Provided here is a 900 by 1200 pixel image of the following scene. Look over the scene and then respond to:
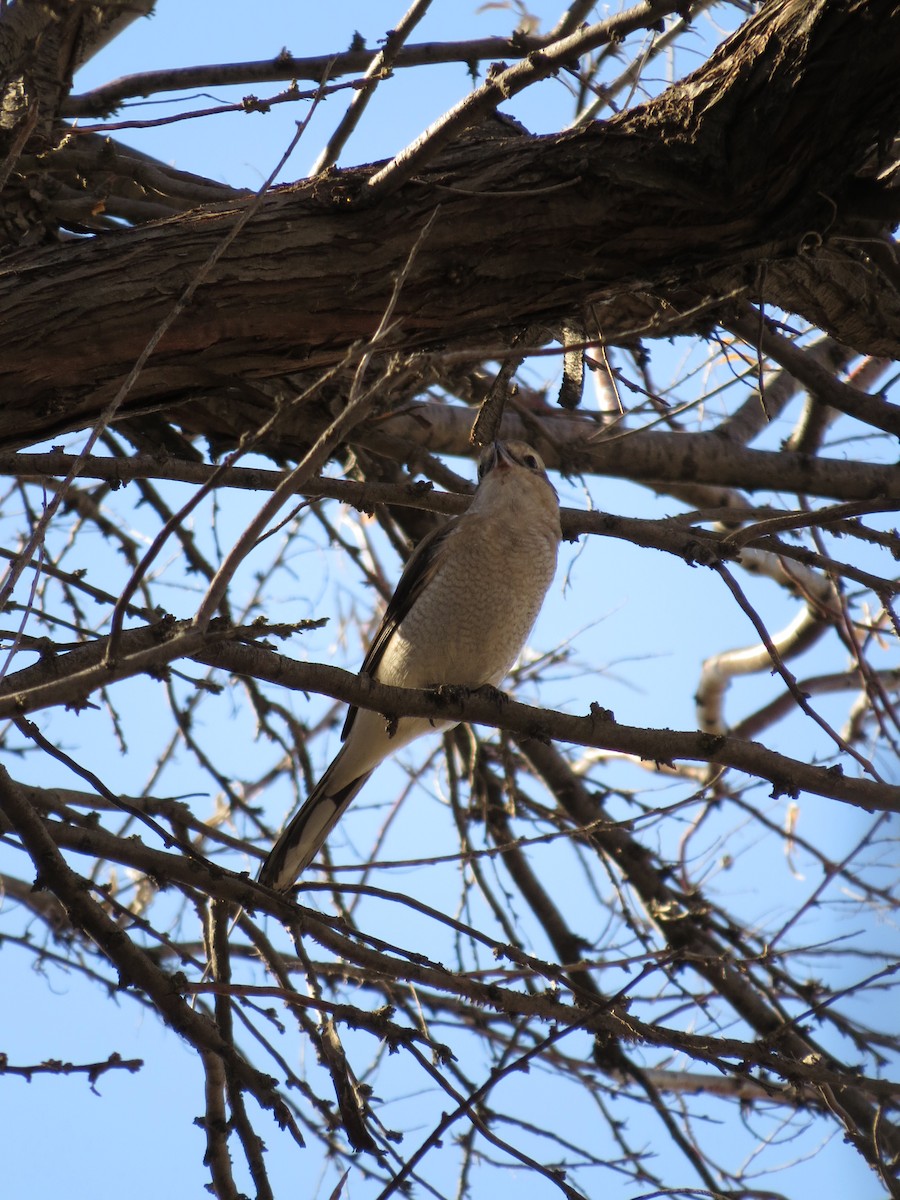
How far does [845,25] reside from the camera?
2932 millimetres

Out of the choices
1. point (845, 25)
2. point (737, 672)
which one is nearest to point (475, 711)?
point (845, 25)

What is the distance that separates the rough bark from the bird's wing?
135cm

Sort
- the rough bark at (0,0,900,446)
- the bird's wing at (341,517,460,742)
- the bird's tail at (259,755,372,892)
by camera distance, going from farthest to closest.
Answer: the bird's wing at (341,517,460,742), the bird's tail at (259,755,372,892), the rough bark at (0,0,900,446)

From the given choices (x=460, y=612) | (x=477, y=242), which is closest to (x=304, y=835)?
(x=460, y=612)

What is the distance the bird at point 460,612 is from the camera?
14.6ft

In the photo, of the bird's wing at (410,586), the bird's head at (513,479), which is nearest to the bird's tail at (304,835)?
the bird's wing at (410,586)

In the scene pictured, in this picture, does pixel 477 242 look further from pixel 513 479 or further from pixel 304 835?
pixel 304 835

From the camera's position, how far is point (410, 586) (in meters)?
4.70

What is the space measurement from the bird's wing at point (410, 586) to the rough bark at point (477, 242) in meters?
1.35

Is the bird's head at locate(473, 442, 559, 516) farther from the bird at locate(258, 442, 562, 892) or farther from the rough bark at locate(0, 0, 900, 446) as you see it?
the rough bark at locate(0, 0, 900, 446)

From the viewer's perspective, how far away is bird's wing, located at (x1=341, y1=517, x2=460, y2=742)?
4.64 metres

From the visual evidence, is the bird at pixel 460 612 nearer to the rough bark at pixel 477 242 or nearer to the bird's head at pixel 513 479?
the bird's head at pixel 513 479

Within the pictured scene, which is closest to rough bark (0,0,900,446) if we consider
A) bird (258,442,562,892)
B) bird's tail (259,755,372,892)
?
bird (258,442,562,892)

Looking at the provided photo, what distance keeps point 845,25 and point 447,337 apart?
1333mm
